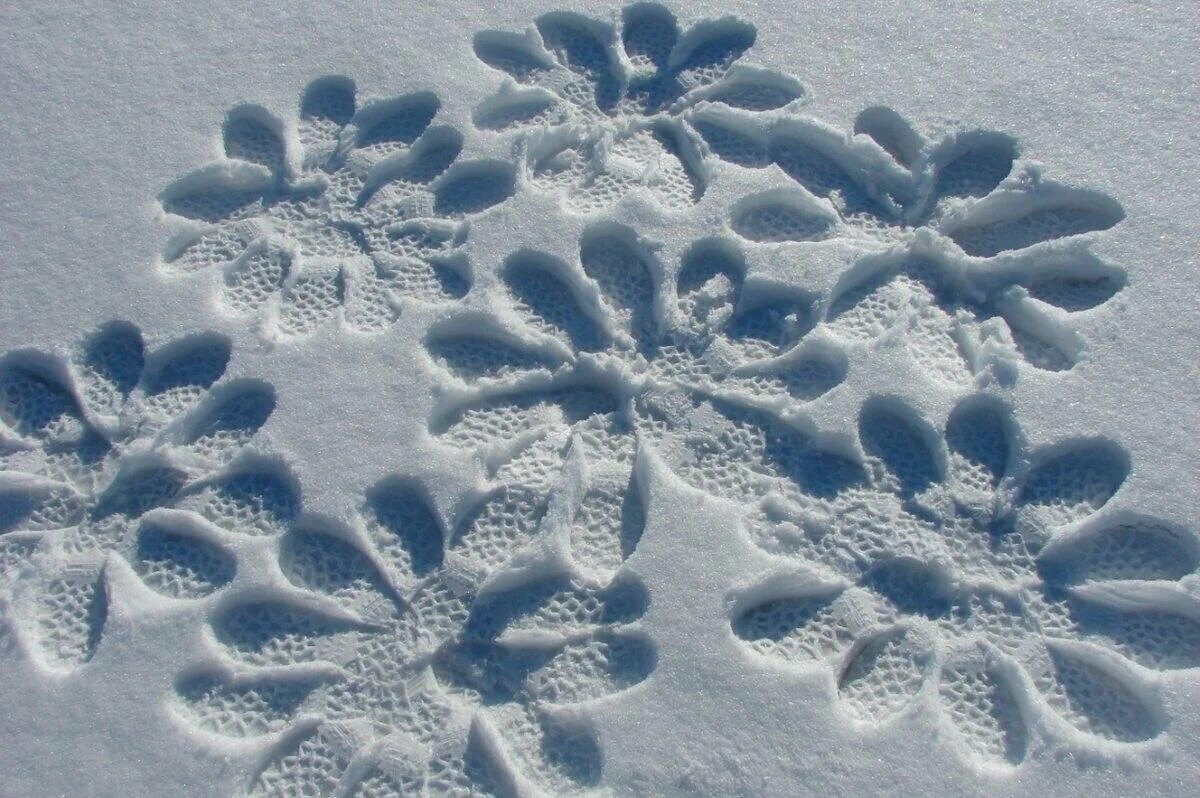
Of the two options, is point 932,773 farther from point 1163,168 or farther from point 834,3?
point 834,3

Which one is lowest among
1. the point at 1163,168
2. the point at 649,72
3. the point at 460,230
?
the point at 460,230

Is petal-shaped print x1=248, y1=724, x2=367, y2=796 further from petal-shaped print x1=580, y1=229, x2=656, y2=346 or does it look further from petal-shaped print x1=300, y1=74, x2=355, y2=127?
petal-shaped print x1=300, y1=74, x2=355, y2=127

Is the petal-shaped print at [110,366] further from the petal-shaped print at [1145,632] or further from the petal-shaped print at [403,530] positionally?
the petal-shaped print at [1145,632]

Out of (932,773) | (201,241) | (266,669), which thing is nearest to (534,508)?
(266,669)

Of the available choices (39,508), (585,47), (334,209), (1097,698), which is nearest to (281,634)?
(39,508)

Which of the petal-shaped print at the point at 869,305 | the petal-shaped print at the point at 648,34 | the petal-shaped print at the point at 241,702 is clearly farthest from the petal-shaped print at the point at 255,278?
the petal-shaped print at the point at 869,305

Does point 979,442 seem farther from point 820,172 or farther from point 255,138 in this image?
point 255,138
